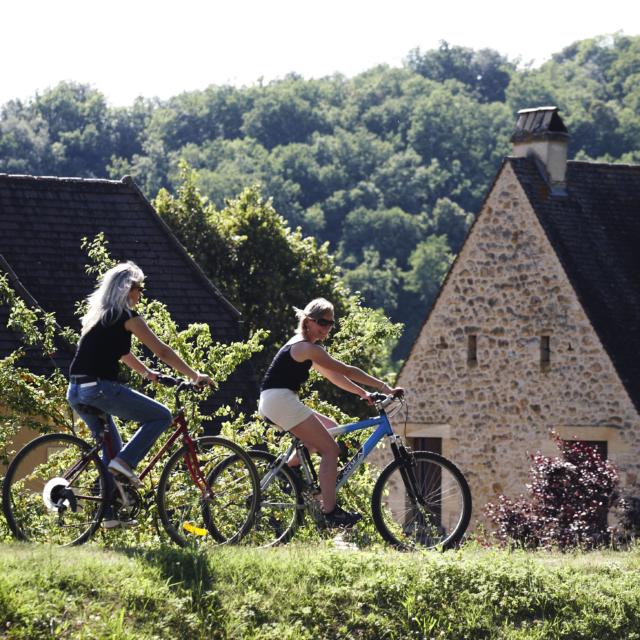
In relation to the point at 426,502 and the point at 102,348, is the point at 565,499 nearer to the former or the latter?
the point at 426,502

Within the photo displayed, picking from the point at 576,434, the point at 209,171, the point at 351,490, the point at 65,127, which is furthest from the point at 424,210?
the point at 351,490

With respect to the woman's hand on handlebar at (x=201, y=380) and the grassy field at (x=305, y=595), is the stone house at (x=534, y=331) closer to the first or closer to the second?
the grassy field at (x=305, y=595)

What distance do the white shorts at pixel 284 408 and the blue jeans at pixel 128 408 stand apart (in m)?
0.84

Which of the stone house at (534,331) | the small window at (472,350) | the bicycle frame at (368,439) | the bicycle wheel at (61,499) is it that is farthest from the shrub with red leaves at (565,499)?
the bicycle wheel at (61,499)

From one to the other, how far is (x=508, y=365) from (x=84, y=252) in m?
7.61

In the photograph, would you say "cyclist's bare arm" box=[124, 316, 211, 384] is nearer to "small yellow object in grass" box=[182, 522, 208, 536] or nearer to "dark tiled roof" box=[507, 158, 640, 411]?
"small yellow object in grass" box=[182, 522, 208, 536]

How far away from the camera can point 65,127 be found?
12300 cm

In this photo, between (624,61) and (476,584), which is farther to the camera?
(624,61)

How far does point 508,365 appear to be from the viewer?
28938mm

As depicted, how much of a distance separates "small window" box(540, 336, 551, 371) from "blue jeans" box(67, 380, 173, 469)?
691 inches

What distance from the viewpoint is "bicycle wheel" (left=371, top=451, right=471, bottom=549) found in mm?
12312

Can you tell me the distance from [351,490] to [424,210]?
8969 centimetres

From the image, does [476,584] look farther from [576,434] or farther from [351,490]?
[576,434]

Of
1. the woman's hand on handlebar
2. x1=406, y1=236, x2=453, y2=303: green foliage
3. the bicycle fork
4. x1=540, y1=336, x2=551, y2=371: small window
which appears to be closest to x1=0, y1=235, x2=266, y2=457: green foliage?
the bicycle fork
